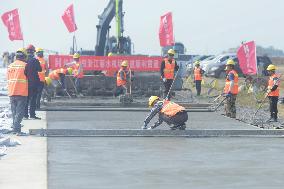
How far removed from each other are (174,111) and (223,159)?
413cm

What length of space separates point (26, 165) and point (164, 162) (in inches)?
90.3

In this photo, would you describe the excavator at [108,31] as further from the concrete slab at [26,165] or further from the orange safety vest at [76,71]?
the concrete slab at [26,165]

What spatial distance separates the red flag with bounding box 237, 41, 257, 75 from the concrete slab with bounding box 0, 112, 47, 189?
1198 cm

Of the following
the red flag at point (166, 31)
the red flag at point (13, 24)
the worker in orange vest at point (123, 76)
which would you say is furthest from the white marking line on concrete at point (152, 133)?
the red flag at point (13, 24)

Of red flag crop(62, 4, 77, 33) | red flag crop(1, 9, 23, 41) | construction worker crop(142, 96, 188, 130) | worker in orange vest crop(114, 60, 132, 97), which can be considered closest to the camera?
construction worker crop(142, 96, 188, 130)

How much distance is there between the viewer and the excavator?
42875 mm

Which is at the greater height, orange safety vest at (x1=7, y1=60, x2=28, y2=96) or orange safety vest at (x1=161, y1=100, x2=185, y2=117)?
orange safety vest at (x1=7, y1=60, x2=28, y2=96)

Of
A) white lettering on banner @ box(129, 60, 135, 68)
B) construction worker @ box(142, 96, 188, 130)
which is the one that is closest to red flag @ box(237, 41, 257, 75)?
white lettering on banner @ box(129, 60, 135, 68)

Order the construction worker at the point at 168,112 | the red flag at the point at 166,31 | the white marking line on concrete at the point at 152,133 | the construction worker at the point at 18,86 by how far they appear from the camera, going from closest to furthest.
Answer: the construction worker at the point at 18,86 → the white marking line on concrete at the point at 152,133 → the construction worker at the point at 168,112 → the red flag at the point at 166,31

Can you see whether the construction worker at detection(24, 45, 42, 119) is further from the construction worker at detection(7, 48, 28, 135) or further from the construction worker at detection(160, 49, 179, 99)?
the construction worker at detection(160, 49, 179, 99)

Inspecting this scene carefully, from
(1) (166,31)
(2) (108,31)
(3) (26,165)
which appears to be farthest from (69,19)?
(3) (26,165)

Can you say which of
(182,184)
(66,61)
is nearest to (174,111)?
(182,184)

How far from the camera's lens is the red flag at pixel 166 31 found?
4197 cm

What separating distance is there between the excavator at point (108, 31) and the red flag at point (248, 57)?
14.7 meters
